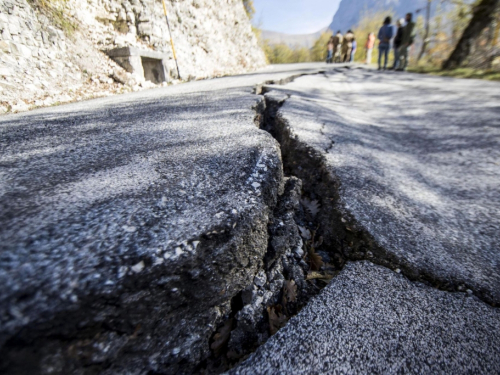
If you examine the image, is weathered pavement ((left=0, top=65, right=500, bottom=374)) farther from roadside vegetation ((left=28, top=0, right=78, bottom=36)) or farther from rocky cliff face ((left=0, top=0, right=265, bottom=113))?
roadside vegetation ((left=28, top=0, right=78, bottom=36))

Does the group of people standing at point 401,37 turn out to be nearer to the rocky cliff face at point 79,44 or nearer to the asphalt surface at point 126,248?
the rocky cliff face at point 79,44

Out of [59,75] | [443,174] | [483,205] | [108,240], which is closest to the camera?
[108,240]

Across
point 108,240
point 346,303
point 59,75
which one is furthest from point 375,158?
point 59,75

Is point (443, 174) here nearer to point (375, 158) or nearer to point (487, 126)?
point (375, 158)

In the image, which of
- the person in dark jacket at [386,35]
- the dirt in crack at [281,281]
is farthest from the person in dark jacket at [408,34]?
the dirt in crack at [281,281]

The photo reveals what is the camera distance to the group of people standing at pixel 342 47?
11289mm

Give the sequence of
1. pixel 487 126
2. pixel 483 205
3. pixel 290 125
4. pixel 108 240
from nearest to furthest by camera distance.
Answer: pixel 108 240, pixel 483 205, pixel 290 125, pixel 487 126

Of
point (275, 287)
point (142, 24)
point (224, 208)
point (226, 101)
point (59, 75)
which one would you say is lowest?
point (275, 287)

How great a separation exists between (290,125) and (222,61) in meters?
7.31

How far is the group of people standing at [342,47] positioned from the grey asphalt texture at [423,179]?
10557 millimetres

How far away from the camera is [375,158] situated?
150 centimetres

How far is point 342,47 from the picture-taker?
12.1 m

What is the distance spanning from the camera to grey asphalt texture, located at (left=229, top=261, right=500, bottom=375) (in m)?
0.56

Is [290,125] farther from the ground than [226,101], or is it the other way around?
[226,101]
